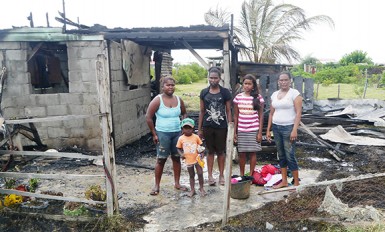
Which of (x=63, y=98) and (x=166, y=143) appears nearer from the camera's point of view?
(x=166, y=143)

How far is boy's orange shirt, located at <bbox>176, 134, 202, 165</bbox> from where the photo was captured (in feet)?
15.9

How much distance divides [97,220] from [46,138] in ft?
15.2

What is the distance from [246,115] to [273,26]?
1454cm

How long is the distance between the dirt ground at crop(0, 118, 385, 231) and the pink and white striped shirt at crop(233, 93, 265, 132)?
0.98m

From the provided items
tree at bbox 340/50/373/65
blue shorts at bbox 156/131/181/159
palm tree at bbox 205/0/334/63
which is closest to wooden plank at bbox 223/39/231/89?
blue shorts at bbox 156/131/181/159

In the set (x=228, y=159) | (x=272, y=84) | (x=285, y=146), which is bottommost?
(x=285, y=146)

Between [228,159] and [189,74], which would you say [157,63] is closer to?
[228,159]

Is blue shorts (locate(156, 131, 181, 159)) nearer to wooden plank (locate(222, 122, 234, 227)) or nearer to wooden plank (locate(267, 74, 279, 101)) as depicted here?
wooden plank (locate(222, 122, 234, 227))

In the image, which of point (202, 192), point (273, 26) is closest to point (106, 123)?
point (202, 192)

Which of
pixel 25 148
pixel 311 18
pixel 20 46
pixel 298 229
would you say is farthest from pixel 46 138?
pixel 311 18

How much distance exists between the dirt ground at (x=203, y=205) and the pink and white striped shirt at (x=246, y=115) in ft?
3.21

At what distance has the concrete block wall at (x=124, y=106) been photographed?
7.96m

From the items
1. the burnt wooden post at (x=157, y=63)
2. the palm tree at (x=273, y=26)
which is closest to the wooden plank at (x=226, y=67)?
the burnt wooden post at (x=157, y=63)

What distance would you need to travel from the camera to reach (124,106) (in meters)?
Answer: 8.52
